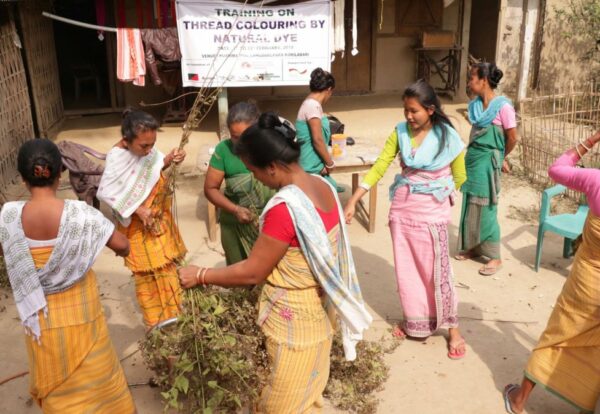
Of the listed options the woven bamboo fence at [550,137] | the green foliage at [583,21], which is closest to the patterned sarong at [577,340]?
the woven bamboo fence at [550,137]

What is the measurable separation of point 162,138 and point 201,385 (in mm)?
7204

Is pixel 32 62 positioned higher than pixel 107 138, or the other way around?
pixel 32 62

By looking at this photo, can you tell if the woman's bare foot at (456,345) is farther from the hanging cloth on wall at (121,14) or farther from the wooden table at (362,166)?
the hanging cloth on wall at (121,14)

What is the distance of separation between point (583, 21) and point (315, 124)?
27.5 ft

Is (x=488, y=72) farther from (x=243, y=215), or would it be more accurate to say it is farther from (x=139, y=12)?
(x=139, y=12)

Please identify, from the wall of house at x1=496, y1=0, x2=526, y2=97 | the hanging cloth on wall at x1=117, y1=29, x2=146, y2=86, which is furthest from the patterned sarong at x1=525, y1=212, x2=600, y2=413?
the wall of house at x1=496, y1=0, x2=526, y2=97

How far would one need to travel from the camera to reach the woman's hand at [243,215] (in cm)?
367

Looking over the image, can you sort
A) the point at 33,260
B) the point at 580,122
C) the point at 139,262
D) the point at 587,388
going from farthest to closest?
1. the point at 580,122
2. the point at 139,262
3. the point at 587,388
4. the point at 33,260

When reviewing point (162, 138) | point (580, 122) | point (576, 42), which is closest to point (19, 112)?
point (162, 138)

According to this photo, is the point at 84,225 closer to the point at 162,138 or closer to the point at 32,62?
the point at 162,138

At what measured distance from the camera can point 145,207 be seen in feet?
11.4

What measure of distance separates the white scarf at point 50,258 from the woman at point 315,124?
226cm

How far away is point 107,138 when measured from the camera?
9.59 meters

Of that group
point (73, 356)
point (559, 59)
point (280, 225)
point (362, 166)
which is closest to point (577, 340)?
point (280, 225)
